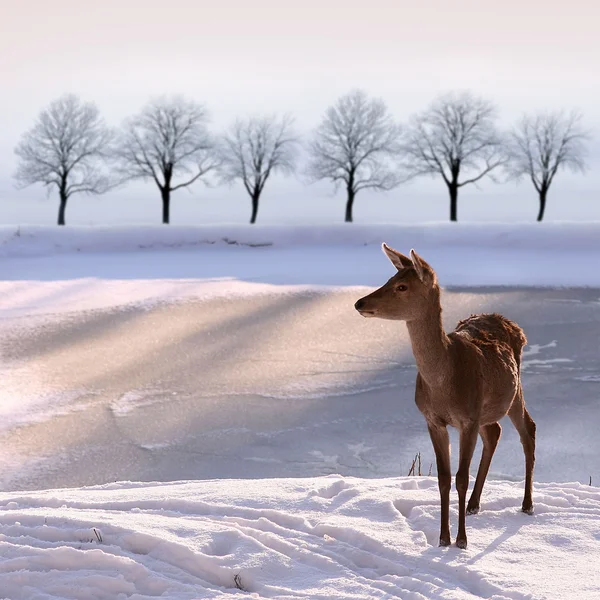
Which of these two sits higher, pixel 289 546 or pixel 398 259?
pixel 398 259

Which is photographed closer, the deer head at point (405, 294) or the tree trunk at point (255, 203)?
the deer head at point (405, 294)

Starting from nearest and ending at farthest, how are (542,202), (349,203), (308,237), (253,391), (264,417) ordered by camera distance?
(264,417)
(253,391)
(308,237)
(349,203)
(542,202)

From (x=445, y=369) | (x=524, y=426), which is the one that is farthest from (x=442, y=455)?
(x=524, y=426)

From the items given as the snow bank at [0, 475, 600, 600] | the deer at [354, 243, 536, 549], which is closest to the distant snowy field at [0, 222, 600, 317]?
the snow bank at [0, 475, 600, 600]

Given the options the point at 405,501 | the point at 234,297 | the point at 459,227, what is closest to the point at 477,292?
the point at 234,297

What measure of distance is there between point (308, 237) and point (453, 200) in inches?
495

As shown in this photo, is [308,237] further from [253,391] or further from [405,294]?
[405,294]

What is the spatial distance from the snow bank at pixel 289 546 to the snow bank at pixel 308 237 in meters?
16.4

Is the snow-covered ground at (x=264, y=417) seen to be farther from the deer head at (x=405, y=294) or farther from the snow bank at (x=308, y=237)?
the deer head at (x=405, y=294)

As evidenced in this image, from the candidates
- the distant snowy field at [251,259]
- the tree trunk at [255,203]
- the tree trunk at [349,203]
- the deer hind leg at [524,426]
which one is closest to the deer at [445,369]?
the deer hind leg at [524,426]

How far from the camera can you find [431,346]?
3.89 meters

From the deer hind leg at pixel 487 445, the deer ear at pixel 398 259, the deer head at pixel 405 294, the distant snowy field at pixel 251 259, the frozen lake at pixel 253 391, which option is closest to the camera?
the deer head at pixel 405 294

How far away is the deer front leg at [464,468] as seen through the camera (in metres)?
3.97

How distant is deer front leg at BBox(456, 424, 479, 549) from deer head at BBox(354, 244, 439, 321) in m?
0.62
